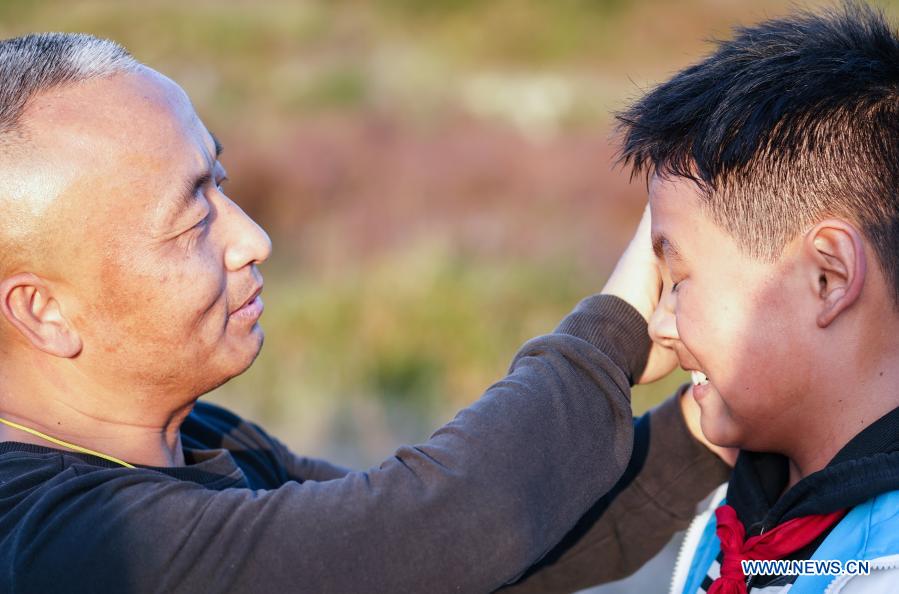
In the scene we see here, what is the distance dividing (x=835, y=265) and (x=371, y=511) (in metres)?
0.92

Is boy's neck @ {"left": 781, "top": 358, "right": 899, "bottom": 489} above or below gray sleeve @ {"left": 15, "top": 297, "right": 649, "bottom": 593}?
above

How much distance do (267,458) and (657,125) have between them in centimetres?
122

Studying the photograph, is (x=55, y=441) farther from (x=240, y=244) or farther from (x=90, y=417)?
(x=240, y=244)

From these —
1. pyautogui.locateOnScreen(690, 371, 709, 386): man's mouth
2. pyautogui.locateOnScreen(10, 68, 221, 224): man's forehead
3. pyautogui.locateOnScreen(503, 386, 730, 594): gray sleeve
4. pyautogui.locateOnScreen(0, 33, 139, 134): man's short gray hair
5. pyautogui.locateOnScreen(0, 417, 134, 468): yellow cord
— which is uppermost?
pyautogui.locateOnScreen(0, 33, 139, 134): man's short gray hair

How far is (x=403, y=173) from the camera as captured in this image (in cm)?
1206

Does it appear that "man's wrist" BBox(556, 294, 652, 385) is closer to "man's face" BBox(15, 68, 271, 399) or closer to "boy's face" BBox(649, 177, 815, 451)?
"boy's face" BBox(649, 177, 815, 451)

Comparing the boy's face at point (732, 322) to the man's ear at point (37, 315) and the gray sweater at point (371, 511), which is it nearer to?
the gray sweater at point (371, 511)

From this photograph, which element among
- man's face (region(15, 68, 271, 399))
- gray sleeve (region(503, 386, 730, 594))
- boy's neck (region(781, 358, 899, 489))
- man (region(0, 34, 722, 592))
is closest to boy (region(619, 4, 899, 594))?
boy's neck (region(781, 358, 899, 489))

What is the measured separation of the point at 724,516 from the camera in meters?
2.04

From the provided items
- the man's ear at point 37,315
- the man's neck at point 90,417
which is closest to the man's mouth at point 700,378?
the man's neck at point 90,417

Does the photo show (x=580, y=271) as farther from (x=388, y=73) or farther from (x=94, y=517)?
(x=388, y=73)

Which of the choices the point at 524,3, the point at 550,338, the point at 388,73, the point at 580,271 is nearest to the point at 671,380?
the point at 580,271

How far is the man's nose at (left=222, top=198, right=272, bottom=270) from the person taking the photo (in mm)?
2172

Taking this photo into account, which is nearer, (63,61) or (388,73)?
(63,61)
